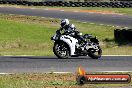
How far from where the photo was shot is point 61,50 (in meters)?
18.0

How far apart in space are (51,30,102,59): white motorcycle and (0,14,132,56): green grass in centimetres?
622

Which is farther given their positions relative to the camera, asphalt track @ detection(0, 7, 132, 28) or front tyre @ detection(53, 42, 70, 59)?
asphalt track @ detection(0, 7, 132, 28)

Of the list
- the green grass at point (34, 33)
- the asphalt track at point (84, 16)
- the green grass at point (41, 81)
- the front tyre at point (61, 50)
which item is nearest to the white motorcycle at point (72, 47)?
the front tyre at point (61, 50)

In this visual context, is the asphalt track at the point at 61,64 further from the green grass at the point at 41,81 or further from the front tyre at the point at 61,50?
the green grass at the point at 41,81

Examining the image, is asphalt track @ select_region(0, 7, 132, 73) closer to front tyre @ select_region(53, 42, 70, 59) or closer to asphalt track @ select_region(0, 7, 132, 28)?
front tyre @ select_region(53, 42, 70, 59)

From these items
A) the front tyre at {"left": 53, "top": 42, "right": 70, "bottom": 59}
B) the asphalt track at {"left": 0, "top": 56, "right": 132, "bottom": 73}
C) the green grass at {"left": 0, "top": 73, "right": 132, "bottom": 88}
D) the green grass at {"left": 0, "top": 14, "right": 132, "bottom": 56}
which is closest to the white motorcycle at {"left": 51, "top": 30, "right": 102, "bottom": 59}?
the front tyre at {"left": 53, "top": 42, "right": 70, "bottom": 59}

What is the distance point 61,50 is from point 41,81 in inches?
223

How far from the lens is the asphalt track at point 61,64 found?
49.2ft

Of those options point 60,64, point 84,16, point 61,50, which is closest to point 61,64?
point 60,64

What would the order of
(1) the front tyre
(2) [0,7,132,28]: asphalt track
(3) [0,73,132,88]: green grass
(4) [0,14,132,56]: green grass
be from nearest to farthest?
(3) [0,73,132,88]: green grass
(1) the front tyre
(4) [0,14,132,56]: green grass
(2) [0,7,132,28]: asphalt track

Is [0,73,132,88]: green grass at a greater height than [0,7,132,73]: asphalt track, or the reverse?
[0,73,132,88]: green grass

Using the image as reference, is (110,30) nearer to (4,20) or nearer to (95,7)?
(4,20)

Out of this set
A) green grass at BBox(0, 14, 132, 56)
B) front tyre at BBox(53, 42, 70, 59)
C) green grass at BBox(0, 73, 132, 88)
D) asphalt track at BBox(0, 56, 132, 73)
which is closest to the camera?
green grass at BBox(0, 73, 132, 88)

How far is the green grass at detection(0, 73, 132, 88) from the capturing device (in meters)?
11.6
